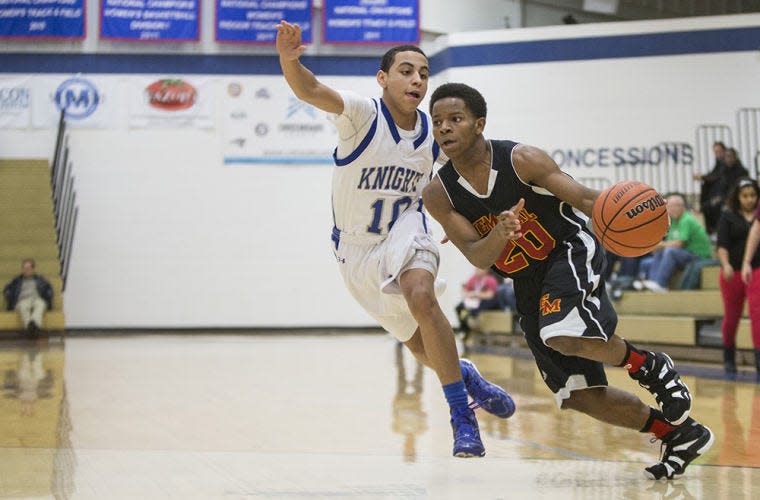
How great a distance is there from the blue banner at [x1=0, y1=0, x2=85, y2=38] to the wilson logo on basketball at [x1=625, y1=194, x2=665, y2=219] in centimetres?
1440

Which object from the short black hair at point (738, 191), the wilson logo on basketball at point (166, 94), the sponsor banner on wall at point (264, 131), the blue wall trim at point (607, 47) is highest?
the blue wall trim at point (607, 47)

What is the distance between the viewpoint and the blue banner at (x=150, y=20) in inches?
→ 652

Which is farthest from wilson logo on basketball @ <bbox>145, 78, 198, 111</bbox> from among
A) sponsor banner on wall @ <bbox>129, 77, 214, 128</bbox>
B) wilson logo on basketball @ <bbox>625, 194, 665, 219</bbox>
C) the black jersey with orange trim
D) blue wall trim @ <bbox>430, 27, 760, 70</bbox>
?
wilson logo on basketball @ <bbox>625, 194, 665, 219</bbox>

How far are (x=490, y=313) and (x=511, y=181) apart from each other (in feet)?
32.4

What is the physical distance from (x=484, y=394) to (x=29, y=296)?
1211 centimetres

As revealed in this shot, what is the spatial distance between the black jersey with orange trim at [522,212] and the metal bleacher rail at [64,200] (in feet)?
43.5

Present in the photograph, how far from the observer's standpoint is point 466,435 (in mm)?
4156

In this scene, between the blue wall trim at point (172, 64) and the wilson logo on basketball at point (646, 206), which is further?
the blue wall trim at point (172, 64)

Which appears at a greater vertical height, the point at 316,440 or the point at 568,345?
the point at 568,345

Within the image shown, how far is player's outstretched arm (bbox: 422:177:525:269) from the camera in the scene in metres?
3.87

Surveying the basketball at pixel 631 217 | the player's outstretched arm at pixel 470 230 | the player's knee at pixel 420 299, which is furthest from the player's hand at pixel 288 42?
the basketball at pixel 631 217

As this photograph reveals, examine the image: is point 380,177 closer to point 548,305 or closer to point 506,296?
point 548,305

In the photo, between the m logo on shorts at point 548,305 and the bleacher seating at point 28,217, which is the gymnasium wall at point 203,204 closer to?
the bleacher seating at point 28,217

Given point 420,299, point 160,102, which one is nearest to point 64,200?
point 160,102
